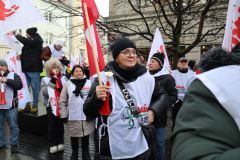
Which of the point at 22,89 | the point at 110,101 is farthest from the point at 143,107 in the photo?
the point at 22,89

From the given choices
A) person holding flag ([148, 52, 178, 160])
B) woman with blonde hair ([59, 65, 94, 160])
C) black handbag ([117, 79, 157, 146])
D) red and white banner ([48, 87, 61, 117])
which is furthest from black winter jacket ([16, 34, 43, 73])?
black handbag ([117, 79, 157, 146])

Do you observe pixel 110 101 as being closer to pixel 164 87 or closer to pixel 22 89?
pixel 164 87

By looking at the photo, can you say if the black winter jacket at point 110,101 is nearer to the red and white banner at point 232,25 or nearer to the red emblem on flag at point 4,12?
the red and white banner at point 232,25

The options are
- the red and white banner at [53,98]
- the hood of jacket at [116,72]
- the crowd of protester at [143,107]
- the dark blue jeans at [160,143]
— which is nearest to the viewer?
the crowd of protester at [143,107]

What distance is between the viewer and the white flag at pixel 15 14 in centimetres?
271

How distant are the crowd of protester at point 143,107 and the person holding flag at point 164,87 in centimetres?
2

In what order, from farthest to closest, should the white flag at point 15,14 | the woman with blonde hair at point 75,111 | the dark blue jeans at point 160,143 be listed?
1. the woman with blonde hair at point 75,111
2. the dark blue jeans at point 160,143
3. the white flag at point 15,14

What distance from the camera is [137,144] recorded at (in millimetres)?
1979

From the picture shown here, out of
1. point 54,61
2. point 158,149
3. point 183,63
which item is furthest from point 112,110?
point 183,63

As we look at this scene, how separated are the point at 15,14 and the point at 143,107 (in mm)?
2423

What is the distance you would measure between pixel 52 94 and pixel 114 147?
290 cm

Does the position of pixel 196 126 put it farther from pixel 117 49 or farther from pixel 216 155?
pixel 117 49

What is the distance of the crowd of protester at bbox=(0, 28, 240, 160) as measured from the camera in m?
0.80

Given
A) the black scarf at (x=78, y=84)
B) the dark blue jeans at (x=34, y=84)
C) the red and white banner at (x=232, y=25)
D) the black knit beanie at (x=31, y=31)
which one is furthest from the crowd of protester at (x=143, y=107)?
the dark blue jeans at (x=34, y=84)
